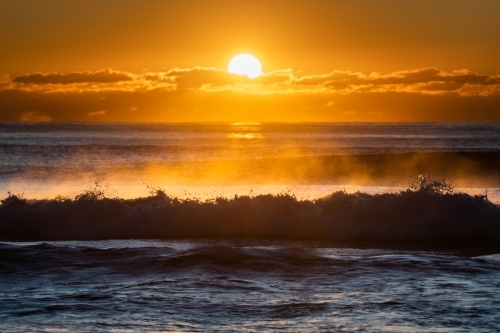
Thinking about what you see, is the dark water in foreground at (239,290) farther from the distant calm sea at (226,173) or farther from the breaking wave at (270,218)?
the distant calm sea at (226,173)

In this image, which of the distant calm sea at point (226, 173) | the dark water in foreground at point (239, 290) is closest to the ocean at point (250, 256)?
the dark water in foreground at point (239, 290)

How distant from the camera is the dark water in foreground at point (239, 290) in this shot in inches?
339

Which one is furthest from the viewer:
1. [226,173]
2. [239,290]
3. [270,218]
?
[226,173]

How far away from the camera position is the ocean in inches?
351

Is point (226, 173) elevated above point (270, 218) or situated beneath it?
elevated above

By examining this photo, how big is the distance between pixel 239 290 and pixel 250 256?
8.37 feet

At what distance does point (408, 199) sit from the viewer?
18.6 meters

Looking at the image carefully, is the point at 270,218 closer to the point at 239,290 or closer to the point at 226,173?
the point at 239,290

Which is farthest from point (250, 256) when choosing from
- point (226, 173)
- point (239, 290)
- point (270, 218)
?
point (226, 173)

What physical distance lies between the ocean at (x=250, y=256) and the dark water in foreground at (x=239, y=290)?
29 millimetres

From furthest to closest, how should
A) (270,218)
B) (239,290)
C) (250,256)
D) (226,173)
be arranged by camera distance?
(226,173) → (270,218) → (250,256) → (239,290)

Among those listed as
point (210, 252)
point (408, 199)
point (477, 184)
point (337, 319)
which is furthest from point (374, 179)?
point (337, 319)

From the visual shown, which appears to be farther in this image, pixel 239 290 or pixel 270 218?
pixel 270 218

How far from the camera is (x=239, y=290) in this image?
10.4 metres
